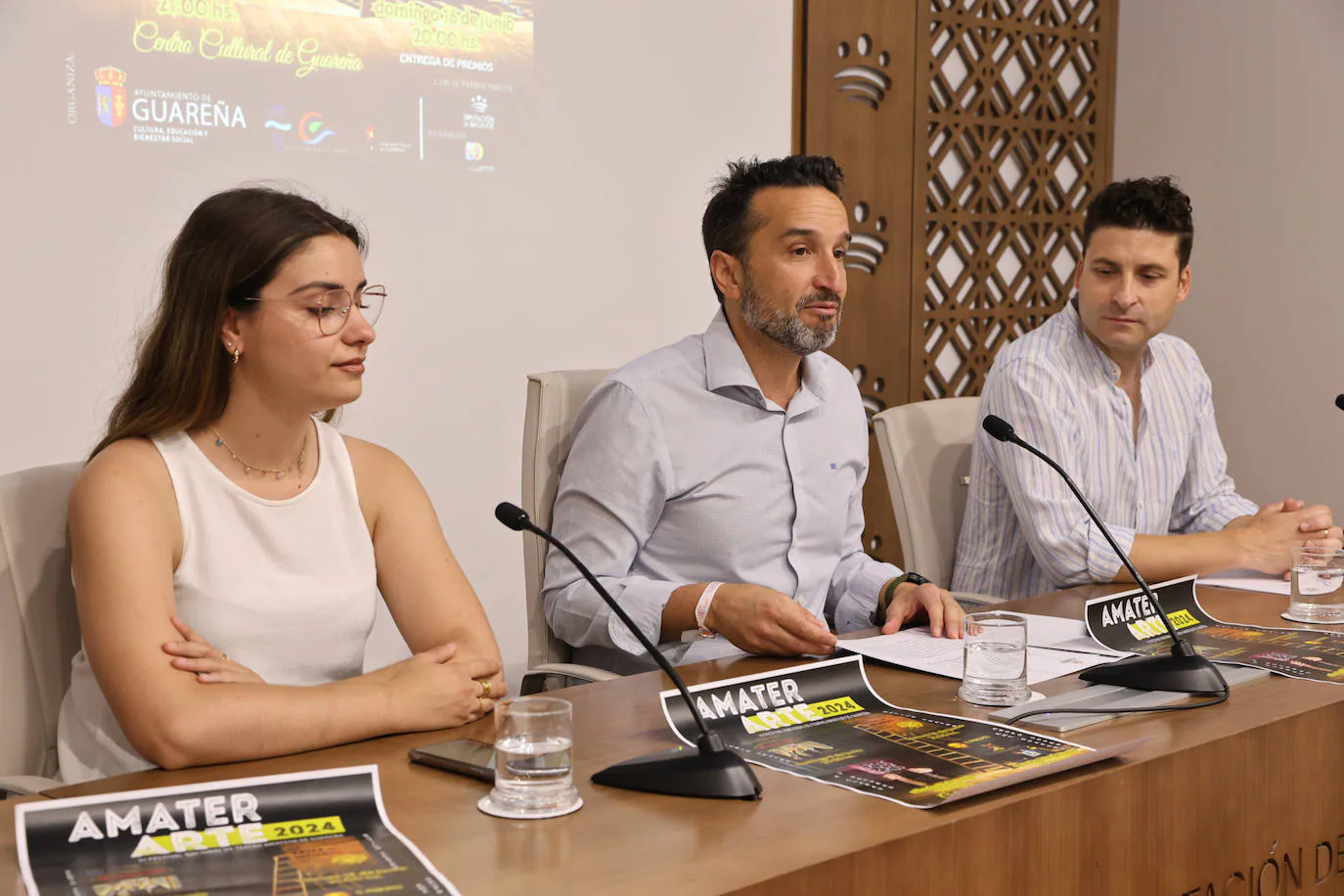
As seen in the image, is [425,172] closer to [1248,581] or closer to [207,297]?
[207,297]

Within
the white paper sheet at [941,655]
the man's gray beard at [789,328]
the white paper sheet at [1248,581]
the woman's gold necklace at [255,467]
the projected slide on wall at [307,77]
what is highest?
the projected slide on wall at [307,77]

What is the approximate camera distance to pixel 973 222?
464 centimetres

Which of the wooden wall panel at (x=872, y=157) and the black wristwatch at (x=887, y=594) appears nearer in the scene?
the black wristwatch at (x=887, y=594)

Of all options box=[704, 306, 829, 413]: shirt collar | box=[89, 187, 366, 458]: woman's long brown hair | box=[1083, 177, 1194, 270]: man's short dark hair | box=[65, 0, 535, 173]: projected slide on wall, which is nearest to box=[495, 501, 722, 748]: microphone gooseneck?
box=[89, 187, 366, 458]: woman's long brown hair

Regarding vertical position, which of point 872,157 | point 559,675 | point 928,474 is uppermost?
point 872,157

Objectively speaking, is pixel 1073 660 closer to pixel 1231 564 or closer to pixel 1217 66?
pixel 1231 564

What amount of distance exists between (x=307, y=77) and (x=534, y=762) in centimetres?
265

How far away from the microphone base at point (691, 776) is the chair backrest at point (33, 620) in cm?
79

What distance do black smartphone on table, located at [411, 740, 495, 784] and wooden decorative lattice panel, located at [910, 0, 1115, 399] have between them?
340cm

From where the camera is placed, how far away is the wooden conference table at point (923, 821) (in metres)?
1.07

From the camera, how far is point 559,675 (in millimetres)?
1963

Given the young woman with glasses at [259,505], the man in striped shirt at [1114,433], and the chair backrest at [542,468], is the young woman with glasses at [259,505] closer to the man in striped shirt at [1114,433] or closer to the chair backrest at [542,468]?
the chair backrest at [542,468]

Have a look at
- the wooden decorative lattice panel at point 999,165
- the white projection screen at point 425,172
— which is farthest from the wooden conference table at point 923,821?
the wooden decorative lattice panel at point 999,165

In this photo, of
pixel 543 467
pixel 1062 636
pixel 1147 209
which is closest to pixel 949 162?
pixel 1147 209
